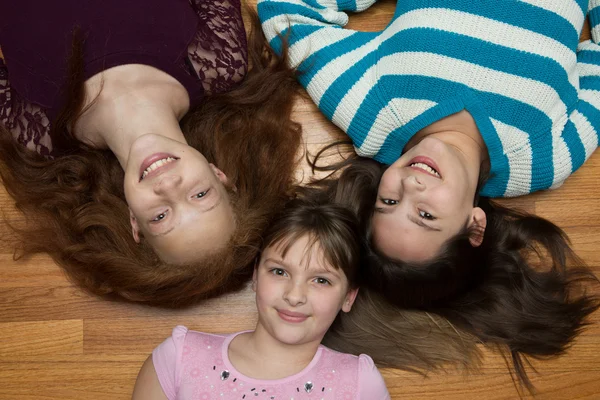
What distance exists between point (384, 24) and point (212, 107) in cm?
48

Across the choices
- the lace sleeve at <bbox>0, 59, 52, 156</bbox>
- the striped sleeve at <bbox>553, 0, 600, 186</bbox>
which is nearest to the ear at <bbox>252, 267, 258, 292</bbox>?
the lace sleeve at <bbox>0, 59, 52, 156</bbox>

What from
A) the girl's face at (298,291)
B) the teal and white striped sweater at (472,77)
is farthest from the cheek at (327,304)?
the teal and white striped sweater at (472,77)

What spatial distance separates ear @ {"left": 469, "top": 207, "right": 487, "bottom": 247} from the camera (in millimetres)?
1287

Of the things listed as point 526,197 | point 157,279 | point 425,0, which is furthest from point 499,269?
point 157,279

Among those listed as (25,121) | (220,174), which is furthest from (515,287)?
(25,121)

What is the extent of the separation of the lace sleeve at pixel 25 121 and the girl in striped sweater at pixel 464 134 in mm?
563

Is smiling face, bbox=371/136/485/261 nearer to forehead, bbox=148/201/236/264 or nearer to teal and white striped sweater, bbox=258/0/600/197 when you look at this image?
A: teal and white striped sweater, bbox=258/0/600/197

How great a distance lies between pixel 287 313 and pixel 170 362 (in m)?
0.28

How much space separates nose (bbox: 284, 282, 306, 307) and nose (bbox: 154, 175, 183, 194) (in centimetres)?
31

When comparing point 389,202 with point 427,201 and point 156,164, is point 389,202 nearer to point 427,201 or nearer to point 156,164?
point 427,201

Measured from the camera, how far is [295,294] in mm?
1231

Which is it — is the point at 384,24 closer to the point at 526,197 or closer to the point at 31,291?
the point at 526,197

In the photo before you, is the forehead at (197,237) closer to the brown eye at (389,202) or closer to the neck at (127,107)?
the neck at (127,107)

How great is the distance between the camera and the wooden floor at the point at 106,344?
1402mm
